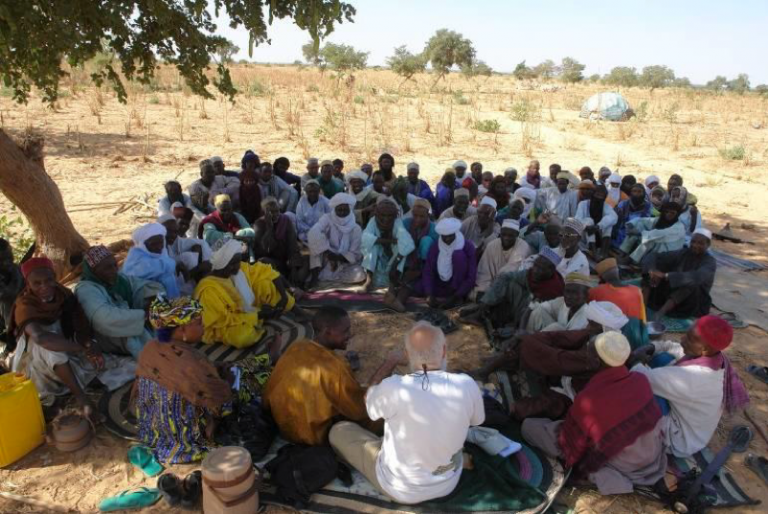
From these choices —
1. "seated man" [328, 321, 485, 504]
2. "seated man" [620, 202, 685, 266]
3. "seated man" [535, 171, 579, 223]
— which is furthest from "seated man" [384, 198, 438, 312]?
"seated man" [328, 321, 485, 504]

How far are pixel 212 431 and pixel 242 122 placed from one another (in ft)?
46.8

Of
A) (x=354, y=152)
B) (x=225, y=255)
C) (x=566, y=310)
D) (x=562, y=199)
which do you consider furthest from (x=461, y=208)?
(x=354, y=152)

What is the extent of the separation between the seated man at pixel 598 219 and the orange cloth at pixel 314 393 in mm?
5043

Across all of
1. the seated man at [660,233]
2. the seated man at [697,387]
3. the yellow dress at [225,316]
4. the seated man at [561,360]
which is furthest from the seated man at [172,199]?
the seated man at [660,233]

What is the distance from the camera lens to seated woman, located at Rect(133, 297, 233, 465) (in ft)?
10.3

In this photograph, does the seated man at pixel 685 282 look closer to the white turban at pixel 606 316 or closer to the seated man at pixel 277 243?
the white turban at pixel 606 316

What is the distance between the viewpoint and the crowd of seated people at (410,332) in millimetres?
3158

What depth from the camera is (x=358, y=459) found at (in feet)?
10.7

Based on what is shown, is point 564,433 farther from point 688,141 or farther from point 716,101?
point 716,101

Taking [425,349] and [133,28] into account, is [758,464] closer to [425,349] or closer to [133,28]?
[425,349]

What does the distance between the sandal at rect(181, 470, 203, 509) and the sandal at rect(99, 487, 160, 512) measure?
8.2 inches

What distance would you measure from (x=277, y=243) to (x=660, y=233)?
4.76 m

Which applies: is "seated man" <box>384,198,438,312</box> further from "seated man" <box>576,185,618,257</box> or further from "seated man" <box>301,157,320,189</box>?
"seated man" <box>301,157,320,189</box>

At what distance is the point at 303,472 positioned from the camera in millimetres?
3234
